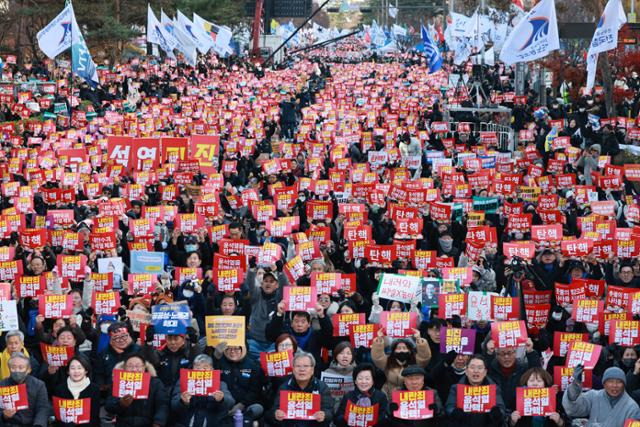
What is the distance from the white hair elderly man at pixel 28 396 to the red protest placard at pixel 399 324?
2.68 metres

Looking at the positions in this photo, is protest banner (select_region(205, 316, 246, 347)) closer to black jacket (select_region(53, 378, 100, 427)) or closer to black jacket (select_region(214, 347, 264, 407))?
black jacket (select_region(214, 347, 264, 407))

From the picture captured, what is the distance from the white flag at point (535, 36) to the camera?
2338cm

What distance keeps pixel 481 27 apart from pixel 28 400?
3655 centimetres

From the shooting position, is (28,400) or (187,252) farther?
(187,252)

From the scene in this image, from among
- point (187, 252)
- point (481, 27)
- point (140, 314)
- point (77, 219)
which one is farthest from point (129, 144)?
point (481, 27)

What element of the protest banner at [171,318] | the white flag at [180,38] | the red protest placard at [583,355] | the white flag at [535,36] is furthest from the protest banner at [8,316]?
the white flag at [180,38]

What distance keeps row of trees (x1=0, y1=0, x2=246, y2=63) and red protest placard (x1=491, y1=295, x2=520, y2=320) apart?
3611 cm

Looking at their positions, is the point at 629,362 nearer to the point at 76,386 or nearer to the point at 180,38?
the point at 76,386

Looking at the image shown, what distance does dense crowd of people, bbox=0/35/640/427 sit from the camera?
884cm

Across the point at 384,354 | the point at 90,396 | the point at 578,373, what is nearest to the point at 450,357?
the point at 384,354

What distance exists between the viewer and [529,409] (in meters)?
8.43

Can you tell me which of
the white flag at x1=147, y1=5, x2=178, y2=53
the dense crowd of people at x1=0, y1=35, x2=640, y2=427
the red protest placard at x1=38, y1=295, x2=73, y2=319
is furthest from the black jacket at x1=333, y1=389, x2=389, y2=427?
the white flag at x1=147, y1=5, x2=178, y2=53

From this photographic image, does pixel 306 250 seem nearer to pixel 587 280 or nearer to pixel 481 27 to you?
pixel 587 280

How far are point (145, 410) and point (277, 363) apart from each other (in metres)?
1.02
